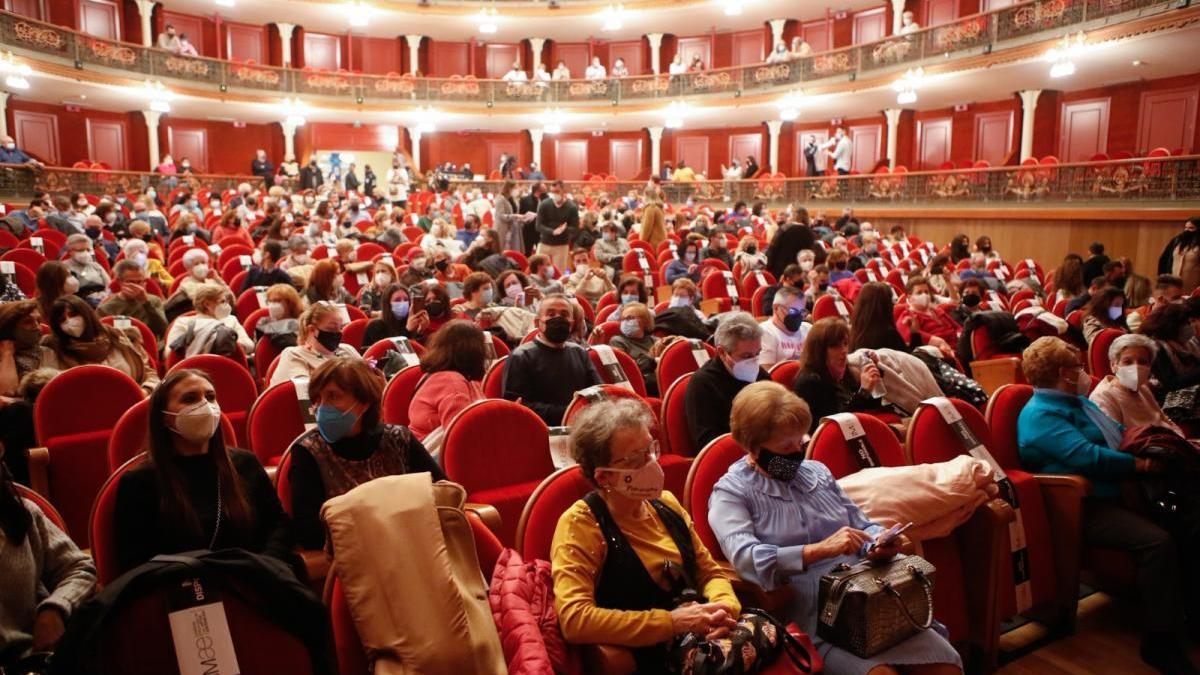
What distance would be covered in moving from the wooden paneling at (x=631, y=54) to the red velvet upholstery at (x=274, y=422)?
25266mm

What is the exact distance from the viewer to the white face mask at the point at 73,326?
4082mm

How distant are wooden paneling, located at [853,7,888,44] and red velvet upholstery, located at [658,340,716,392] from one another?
2016cm

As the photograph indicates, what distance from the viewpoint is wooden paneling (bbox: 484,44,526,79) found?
91.5 feet

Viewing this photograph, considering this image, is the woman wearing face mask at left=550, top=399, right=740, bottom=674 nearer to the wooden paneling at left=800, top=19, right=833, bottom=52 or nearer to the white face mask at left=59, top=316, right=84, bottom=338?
the white face mask at left=59, top=316, right=84, bottom=338

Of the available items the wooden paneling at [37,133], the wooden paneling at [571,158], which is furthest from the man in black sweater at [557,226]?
the wooden paneling at [571,158]


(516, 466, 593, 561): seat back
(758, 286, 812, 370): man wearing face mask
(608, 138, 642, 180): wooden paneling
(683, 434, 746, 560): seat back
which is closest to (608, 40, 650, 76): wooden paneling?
(608, 138, 642, 180): wooden paneling

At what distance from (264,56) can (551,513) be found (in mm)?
27241

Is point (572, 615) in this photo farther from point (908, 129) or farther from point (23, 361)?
point (908, 129)

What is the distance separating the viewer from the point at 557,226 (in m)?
10.4

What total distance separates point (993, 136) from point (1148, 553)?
19.4 meters

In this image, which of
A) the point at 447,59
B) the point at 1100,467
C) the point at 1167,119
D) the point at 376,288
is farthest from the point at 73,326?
the point at 447,59

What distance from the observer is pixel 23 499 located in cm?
216

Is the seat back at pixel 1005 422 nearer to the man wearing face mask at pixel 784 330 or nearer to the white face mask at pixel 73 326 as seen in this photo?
the man wearing face mask at pixel 784 330

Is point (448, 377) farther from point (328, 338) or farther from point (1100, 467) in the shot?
point (1100, 467)
